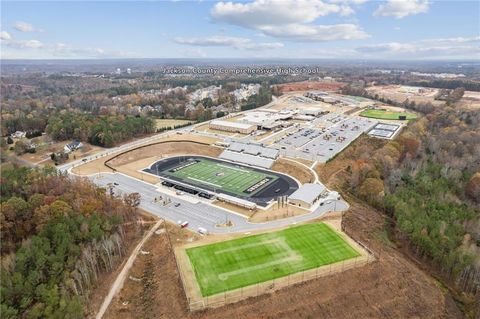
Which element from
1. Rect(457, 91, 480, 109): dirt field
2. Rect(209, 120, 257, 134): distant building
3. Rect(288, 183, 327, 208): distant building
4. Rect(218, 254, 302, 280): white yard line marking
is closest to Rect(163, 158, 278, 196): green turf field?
Rect(288, 183, 327, 208): distant building

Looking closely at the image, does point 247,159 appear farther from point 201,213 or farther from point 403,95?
point 403,95

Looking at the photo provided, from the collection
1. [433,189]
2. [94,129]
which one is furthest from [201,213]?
[94,129]

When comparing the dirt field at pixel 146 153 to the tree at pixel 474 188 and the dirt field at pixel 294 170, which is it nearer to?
the dirt field at pixel 294 170

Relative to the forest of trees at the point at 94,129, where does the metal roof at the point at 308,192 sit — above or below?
below

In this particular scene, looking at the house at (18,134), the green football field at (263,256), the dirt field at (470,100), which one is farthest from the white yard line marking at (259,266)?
the dirt field at (470,100)

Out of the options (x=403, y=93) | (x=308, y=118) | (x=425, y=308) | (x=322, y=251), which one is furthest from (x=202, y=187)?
(x=403, y=93)

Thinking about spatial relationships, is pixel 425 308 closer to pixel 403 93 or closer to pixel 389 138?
pixel 389 138
